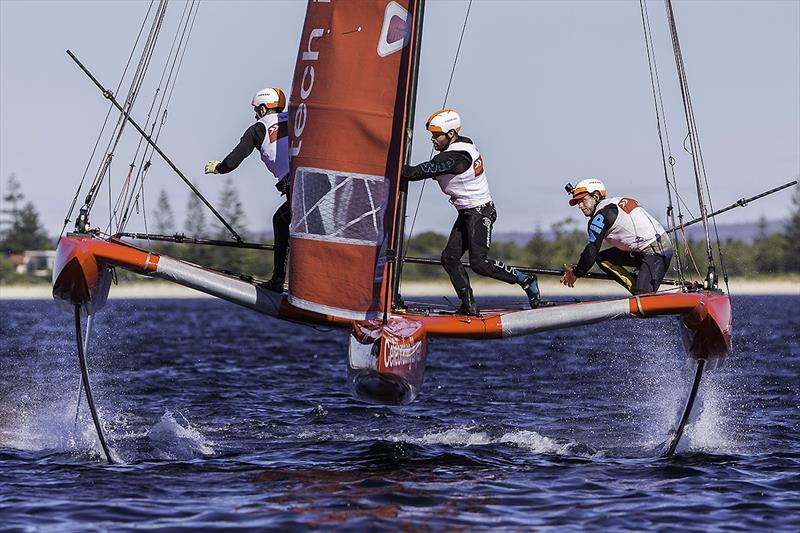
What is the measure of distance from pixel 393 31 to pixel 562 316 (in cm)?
293

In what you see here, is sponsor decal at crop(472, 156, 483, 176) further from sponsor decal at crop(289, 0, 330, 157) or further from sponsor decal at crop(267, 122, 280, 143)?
sponsor decal at crop(267, 122, 280, 143)

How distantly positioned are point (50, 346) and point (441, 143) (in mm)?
22047

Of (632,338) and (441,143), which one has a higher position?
(441,143)

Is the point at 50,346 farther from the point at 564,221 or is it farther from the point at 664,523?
the point at 564,221

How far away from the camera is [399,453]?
12836 mm

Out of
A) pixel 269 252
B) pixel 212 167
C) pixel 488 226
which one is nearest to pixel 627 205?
pixel 488 226

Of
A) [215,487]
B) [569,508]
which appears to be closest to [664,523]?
[569,508]

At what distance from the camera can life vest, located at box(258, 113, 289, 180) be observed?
41.6 feet

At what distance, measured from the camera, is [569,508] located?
Answer: 10.3 m

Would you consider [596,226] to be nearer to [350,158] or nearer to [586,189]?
[586,189]

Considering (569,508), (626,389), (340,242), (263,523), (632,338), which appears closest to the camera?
(263,523)

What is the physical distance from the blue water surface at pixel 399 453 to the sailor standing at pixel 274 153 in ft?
6.12

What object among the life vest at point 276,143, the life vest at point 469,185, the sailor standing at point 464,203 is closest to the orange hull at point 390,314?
the sailor standing at point 464,203

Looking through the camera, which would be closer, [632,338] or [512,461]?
[512,461]
